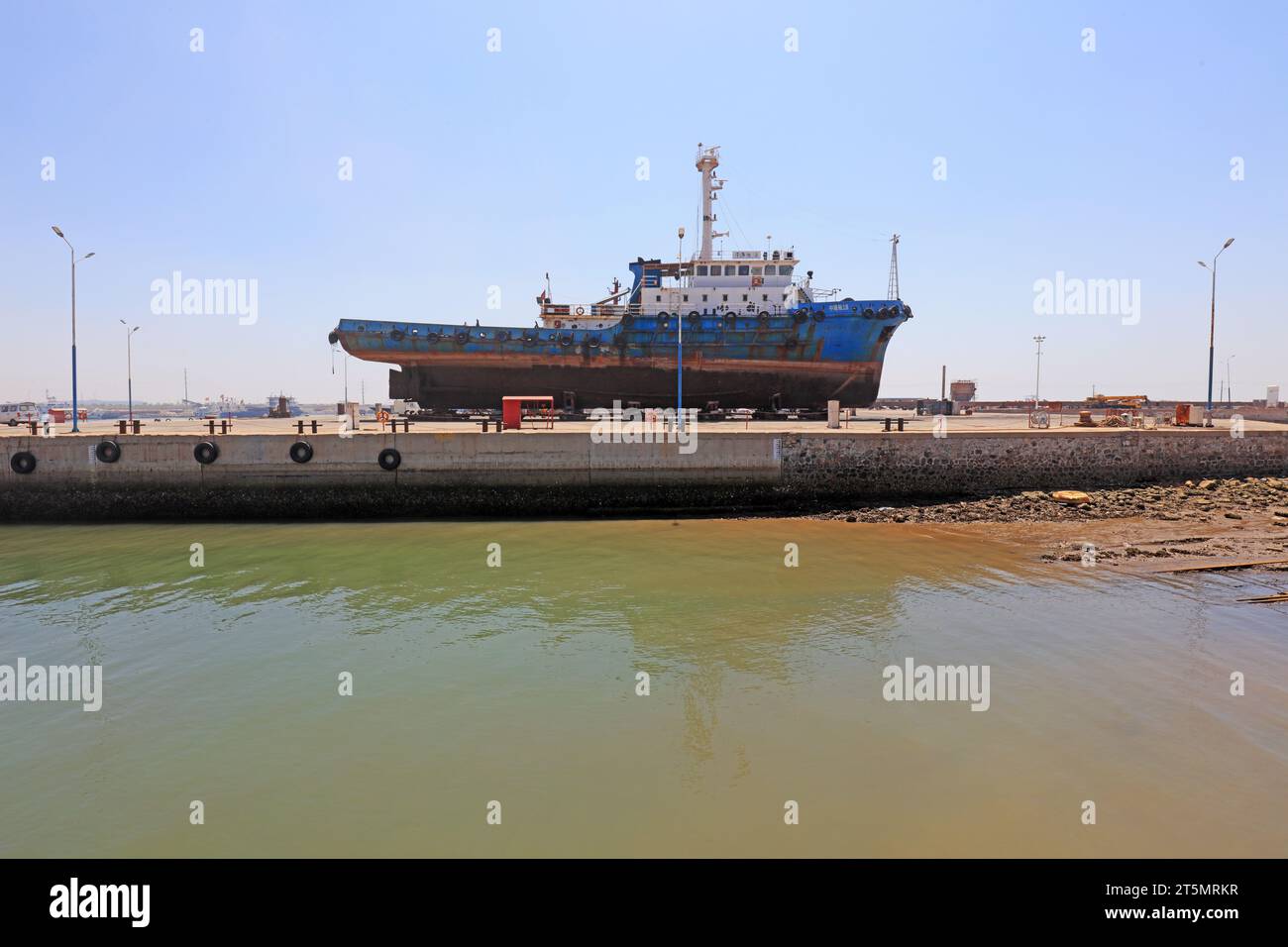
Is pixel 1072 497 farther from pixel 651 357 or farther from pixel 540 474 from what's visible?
Result: pixel 651 357

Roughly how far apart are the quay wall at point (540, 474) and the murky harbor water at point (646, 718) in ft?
25.4

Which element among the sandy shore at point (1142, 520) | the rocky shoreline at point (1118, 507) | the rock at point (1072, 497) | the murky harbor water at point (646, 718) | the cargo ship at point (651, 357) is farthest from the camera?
the cargo ship at point (651, 357)

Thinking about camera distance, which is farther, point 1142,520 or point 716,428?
point 716,428

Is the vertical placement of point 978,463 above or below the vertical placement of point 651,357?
below

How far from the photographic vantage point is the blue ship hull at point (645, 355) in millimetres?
36938

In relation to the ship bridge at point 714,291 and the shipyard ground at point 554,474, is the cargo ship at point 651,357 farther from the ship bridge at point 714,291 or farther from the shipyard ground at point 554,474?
the shipyard ground at point 554,474

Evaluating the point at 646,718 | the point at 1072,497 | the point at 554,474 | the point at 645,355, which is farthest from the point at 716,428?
the point at 646,718

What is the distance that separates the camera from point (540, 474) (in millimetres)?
21906

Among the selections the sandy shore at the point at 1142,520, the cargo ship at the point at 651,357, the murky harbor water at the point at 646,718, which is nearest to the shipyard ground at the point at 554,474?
the sandy shore at the point at 1142,520

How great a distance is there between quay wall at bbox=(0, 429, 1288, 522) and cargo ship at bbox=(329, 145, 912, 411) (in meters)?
15.2

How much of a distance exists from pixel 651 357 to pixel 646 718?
30.6m

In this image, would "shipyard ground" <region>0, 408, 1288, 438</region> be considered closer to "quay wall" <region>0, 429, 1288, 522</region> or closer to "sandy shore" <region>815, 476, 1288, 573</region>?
"quay wall" <region>0, 429, 1288, 522</region>
